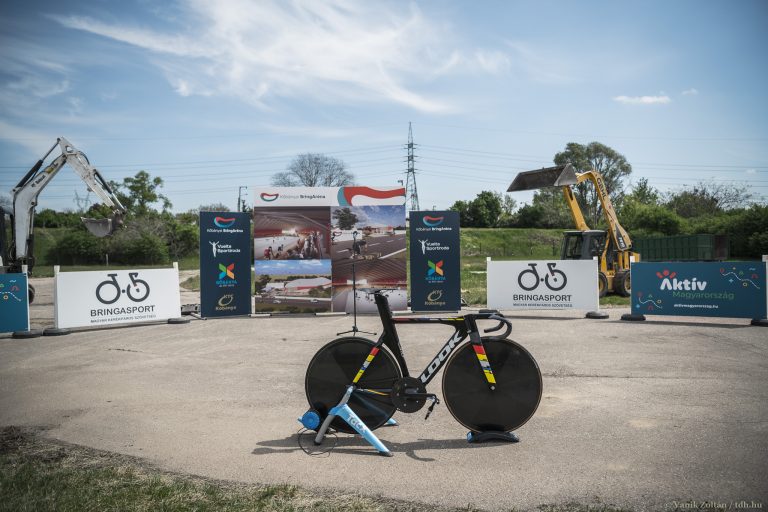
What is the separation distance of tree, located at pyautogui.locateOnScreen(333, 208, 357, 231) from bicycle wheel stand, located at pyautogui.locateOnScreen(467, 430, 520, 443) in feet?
36.1

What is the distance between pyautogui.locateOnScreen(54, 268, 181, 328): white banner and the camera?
1265 cm

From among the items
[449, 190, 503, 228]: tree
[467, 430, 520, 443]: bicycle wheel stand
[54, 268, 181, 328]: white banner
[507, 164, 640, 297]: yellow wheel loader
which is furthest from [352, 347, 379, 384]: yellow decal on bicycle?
[449, 190, 503, 228]: tree

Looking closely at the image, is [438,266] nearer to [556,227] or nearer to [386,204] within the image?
[386,204]

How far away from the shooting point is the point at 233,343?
11.0 m

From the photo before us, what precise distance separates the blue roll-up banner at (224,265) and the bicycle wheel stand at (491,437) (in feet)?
36.3

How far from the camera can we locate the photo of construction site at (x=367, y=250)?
15.6 m

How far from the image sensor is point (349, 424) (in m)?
4.90

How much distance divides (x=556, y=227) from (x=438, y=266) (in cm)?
6024

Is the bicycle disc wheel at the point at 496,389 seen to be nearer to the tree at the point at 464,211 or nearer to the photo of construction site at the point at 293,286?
the photo of construction site at the point at 293,286

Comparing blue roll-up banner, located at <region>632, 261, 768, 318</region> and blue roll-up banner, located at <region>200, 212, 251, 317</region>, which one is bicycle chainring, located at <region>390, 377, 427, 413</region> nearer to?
blue roll-up banner, located at <region>632, 261, 768, 318</region>

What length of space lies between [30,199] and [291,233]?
31.0 feet

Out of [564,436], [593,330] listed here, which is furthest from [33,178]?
[564,436]

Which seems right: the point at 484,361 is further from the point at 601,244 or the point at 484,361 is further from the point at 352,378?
the point at 601,244

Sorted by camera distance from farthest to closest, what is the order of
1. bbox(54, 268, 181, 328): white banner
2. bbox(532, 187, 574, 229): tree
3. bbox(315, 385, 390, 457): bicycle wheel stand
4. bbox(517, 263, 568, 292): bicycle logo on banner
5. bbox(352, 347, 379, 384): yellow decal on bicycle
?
bbox(532, 187, 574, 229): tree < bbox(517, 263, 568, 292): bicycle logo on banner < bbox(54, 268, 181, 328): white banner < bbox(352, 347, 379, 384): yellow decal on bicycle < bbox(315, 385, 390, 457): bicycle wheel stand
